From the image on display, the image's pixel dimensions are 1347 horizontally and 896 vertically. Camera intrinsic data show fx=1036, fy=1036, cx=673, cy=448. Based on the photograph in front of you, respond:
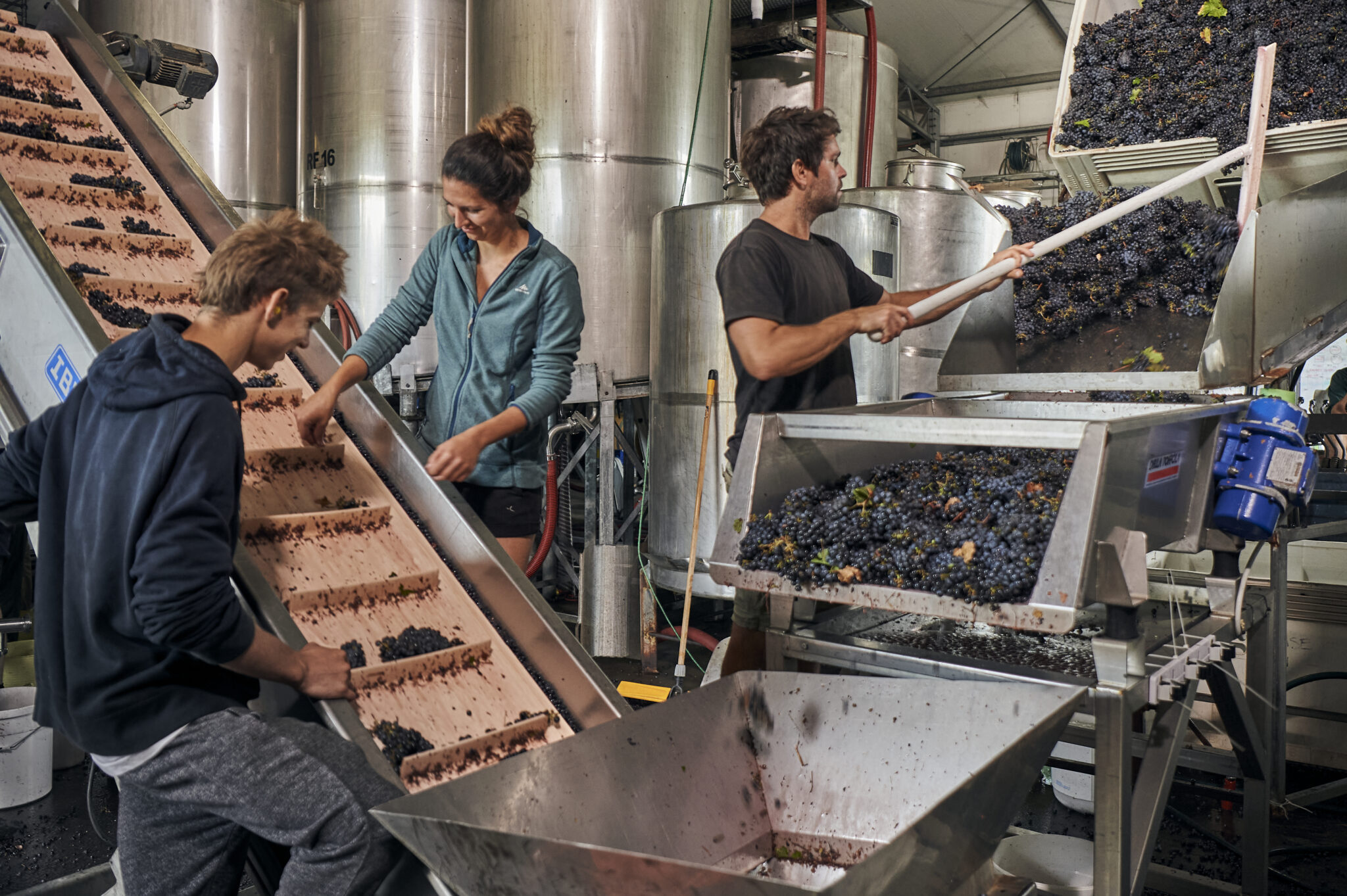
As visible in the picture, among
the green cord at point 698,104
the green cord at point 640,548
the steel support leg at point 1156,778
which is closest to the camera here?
the steel support leg at point 1156,778

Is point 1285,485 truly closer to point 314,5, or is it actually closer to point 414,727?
point 414,727

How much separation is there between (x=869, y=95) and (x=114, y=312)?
5.85m

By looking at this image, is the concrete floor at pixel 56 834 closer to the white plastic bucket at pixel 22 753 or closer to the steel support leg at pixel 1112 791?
the white plastic bucket at pixel 22 753

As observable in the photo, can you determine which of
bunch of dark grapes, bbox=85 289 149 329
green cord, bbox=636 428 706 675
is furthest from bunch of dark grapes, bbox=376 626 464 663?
green cord, bbox=636 428 706 675

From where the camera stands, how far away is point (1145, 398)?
106 inches

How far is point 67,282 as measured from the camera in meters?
2.34

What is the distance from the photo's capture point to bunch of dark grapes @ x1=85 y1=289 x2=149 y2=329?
2492 millimetres

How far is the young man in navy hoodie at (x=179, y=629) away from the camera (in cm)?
154

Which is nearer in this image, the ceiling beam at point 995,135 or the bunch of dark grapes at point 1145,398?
the bunch of dark grapes at point 1145,398

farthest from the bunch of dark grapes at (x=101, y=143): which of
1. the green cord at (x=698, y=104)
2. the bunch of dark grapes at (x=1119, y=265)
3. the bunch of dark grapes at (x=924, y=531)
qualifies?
the green cord at (x=698, y=104)

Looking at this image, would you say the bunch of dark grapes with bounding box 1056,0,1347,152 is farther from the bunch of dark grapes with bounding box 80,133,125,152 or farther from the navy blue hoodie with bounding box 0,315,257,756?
the bunch of dark grapes with bounding box 80,133,125,152

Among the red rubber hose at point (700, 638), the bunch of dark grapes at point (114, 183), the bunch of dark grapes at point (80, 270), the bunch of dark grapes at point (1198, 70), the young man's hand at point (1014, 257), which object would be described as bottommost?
the red rubber hose at point (700, 638)

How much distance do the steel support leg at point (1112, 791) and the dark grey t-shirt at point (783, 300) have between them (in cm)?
91

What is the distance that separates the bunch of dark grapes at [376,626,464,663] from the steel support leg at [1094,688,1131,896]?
4.28 ft
